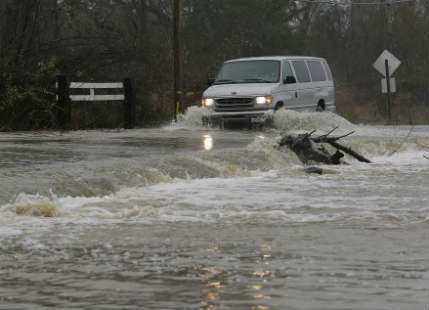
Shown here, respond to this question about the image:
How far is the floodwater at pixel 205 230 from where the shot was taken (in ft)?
23.1

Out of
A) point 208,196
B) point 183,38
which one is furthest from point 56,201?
point 183,38

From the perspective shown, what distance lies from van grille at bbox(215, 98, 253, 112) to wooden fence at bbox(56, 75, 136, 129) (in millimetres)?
3536

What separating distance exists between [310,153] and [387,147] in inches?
158

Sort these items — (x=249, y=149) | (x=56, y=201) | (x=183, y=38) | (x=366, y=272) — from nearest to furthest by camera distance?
1. (x=366, y=272)
2. (x=56, y=201)
3. (x=249, y=149)
4. (x=183, y=38)

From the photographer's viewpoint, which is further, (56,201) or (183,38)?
(183,38)

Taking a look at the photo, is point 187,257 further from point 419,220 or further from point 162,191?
point 162,191

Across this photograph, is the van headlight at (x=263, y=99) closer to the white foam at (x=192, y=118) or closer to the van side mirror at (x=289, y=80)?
the van side mirror at (x=289, y=80)

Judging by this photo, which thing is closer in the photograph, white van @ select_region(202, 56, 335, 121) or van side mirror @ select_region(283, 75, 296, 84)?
white van @ select_region(202, 56, 335, 121)

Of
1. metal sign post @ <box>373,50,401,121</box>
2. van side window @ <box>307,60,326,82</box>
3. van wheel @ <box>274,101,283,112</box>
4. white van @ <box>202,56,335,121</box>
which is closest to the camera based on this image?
white van @ <box>202,56,335,121</box>

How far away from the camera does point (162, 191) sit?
44.4ft

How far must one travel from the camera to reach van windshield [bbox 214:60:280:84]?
26.5 meters

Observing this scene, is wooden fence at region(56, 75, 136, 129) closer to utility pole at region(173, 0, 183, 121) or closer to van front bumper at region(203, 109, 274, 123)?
utility pole at region(173, 0, 183, 121)

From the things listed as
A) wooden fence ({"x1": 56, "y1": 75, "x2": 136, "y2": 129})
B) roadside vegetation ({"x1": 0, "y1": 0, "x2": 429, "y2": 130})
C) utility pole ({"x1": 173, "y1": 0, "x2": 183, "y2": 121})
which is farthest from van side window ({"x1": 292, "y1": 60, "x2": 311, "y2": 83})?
roadside vegetation ({"x1": 0, "y1": 0, "x2": 429, "y2": 130})

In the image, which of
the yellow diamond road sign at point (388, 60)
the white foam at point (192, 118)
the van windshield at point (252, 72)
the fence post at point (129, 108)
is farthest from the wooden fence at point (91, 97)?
the yellow diamond road sign at point (388, 60)
